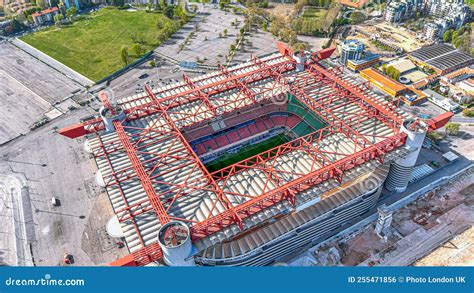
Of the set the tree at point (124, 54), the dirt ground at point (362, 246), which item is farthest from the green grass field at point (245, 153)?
the tree at point (124, 54)

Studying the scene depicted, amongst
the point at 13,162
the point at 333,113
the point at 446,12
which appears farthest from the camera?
the point at 446,12

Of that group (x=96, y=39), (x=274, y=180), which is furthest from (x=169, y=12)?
(x=274, y=180)

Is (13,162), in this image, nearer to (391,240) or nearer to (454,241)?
(391,240)

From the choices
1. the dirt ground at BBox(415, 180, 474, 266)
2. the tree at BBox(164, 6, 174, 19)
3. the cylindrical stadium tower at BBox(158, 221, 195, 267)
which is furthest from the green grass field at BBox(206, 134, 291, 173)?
the tree at BBox(164, 6, 174, 19)

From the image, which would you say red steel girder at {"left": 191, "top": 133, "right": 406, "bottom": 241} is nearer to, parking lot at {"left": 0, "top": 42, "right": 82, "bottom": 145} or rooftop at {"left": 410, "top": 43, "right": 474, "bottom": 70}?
rooftop at {"left": 410, "top": 43, "right": 474, "bottom": 70}

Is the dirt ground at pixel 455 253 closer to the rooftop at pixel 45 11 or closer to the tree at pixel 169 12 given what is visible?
the tree at pixel 169 12

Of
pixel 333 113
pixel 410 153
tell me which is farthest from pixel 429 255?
pixel 333 113

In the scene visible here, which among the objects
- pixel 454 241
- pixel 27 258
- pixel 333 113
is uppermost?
pixel 333 113
